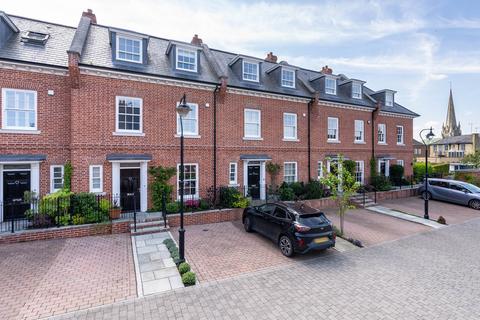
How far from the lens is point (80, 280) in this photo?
6691 millimetres

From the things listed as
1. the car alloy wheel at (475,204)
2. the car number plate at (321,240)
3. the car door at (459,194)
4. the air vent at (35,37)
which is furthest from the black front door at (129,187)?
the car alloy wheel at (475,204)

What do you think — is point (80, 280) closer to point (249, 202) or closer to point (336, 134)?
point (249, 202)

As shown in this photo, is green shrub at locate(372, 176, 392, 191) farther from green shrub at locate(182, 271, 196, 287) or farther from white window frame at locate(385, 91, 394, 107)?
green shrub at locate(182, 271, 196, 287)

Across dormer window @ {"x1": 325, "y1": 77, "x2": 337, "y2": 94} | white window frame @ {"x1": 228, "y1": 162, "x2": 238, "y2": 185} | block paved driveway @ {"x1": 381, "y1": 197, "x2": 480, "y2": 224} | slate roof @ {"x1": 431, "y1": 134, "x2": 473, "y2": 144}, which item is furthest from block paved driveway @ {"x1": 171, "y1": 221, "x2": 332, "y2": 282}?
slate roof @ {"x1": 431, "y1": 134, "x2": 473, "y2": 144}

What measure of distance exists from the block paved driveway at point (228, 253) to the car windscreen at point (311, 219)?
126cm

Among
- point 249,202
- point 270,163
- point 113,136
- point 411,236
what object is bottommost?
point 411,236

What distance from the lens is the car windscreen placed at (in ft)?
27.6

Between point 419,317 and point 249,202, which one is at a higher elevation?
point 249,202

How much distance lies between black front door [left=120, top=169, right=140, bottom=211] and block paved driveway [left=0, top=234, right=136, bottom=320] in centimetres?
325

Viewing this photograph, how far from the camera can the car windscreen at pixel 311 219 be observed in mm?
8414

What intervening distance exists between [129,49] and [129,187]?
297 inches

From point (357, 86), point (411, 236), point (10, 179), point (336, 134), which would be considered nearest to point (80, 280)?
point (10, 179)

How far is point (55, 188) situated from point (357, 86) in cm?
2339

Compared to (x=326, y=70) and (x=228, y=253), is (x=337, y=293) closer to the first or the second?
(x=228, y=253)
